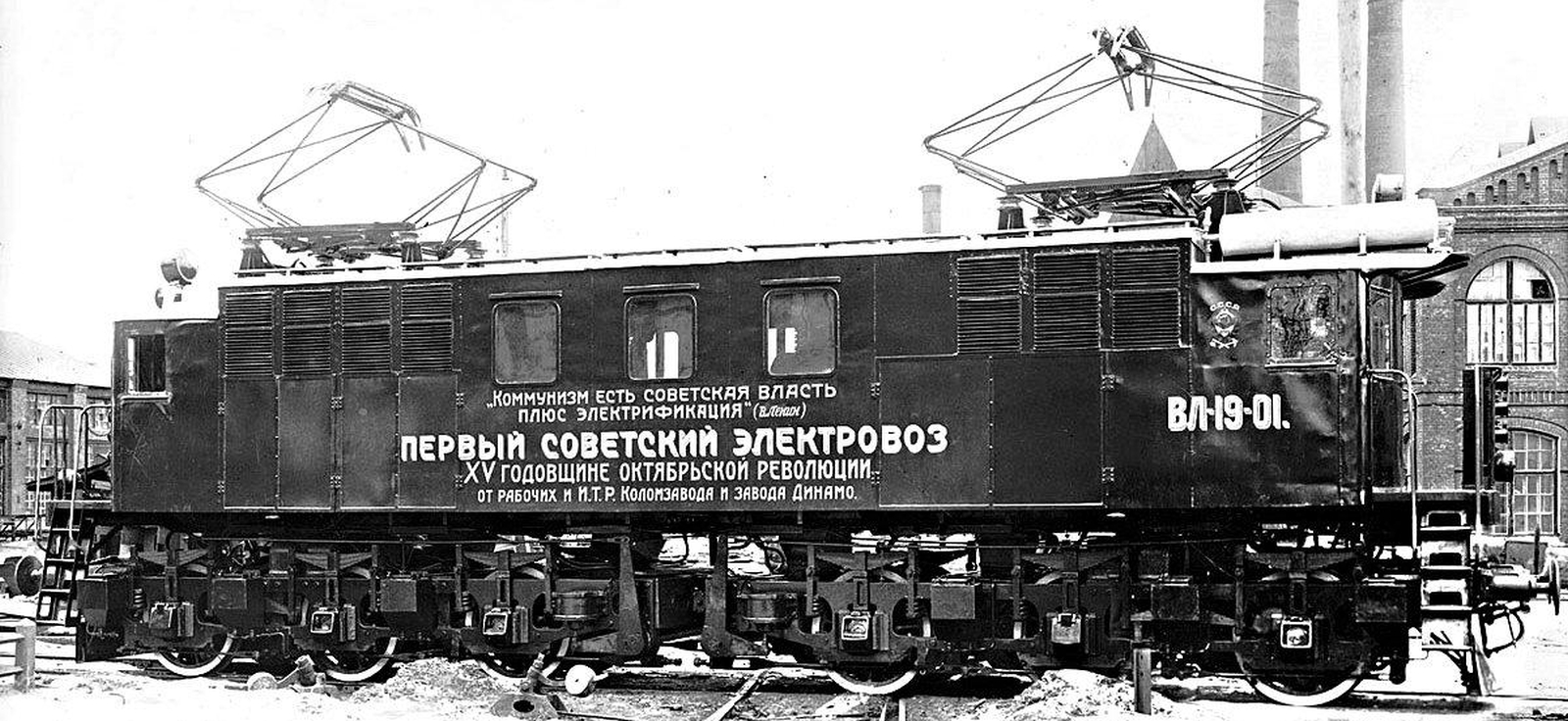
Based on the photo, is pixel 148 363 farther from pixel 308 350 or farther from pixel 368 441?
pixel 368 441

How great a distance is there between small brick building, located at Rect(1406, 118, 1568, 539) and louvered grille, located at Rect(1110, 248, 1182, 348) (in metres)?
27.5

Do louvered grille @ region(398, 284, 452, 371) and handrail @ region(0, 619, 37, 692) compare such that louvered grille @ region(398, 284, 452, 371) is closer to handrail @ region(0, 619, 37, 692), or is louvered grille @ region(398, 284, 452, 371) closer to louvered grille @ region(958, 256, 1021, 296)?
handrail @ region(0, 619, 37, 692)

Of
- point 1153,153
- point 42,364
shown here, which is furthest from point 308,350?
point 42,364

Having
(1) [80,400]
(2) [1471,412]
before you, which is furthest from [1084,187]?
(1) [80,400]

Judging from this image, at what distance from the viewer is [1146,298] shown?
1233 centimetres

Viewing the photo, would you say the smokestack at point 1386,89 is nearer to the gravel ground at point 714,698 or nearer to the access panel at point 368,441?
the gravel ground at point 714,698

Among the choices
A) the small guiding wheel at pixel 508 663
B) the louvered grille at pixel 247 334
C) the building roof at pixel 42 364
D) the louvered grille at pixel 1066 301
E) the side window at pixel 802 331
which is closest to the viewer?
the louvered grille at pixel 1066 301

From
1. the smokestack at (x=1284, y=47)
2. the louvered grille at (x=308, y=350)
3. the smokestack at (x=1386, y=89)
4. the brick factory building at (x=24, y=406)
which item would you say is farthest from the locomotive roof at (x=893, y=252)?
the smokestack at (x=1284, y=47)

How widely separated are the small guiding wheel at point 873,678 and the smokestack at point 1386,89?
3209 centimetres

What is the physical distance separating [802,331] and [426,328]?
11.6 feet

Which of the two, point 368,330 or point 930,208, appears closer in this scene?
point 368,330

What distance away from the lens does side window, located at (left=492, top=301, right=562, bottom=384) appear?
44.2 feet

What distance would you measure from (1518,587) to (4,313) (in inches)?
A: 471

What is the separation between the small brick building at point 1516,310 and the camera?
36969 mm
